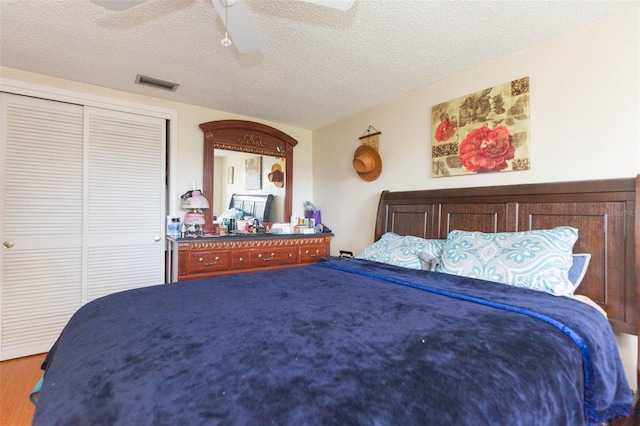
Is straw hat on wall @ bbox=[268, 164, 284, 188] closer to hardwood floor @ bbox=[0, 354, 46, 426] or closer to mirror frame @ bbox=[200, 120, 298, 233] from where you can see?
mirror frame @ bbox=[200, 120, 298, 233]

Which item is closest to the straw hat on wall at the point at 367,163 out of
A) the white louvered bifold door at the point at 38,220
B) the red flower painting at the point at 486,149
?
the red flower painting at the point at 486,149

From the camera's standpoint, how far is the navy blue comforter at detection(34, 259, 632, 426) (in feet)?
2.13

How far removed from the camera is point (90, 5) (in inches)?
65.7

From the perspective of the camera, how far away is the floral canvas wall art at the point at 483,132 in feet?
6.77

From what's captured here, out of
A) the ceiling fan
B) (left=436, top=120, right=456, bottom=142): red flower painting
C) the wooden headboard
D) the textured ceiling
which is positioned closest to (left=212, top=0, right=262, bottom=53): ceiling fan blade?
the ceiling fan

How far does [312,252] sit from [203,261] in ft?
4.10

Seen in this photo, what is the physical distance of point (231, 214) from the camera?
345 cm

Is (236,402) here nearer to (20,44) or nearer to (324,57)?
(324,57)

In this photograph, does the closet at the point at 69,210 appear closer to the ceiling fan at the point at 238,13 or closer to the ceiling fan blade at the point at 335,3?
the ceiling fan at the point at 238,13

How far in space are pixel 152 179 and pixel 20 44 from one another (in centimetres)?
133

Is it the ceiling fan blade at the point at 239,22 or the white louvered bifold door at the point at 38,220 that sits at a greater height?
the ceiling fan blade at the point at 239,22

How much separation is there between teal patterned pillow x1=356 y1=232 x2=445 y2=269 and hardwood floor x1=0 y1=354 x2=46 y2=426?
96.5 inches

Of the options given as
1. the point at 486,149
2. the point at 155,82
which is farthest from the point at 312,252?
the point at 155,82

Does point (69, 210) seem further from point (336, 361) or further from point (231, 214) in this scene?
point (336, 361)
